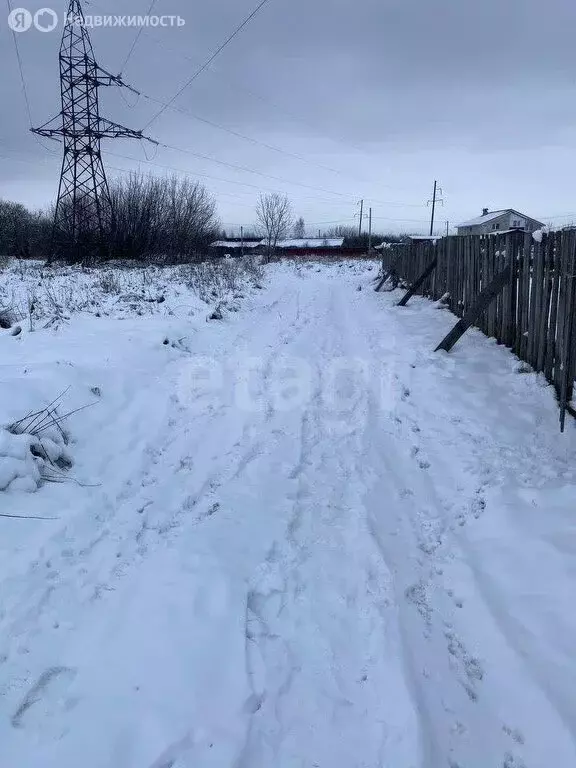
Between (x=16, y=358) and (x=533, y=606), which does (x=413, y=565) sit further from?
(x=16, y=358)

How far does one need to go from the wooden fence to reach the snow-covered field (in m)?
0.46

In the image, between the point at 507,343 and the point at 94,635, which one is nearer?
the point at 94,635

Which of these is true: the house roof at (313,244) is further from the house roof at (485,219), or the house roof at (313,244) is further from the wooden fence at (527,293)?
the wooden fence at (527,293)

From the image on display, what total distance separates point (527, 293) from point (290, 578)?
5.34 meters

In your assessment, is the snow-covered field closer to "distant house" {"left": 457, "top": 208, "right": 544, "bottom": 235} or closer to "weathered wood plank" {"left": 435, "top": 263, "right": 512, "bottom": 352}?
"weathered wood plank" {"left": 435, "top": 263, "right": 512, "bottom": 352}

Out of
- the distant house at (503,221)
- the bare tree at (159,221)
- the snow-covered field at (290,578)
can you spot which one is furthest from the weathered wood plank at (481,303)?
the distant house at (503,221)

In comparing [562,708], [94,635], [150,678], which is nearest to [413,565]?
[562,708]

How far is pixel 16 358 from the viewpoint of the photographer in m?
6.63

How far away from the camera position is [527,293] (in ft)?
21.7

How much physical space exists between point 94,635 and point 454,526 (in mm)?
2585

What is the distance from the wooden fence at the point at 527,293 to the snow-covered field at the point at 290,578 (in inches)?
18.1

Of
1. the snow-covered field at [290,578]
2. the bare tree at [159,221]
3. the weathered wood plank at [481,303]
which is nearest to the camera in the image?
the snow-covered field at [290,578]

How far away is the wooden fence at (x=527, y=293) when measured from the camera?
5.09 metres

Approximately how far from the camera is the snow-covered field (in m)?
2.22
